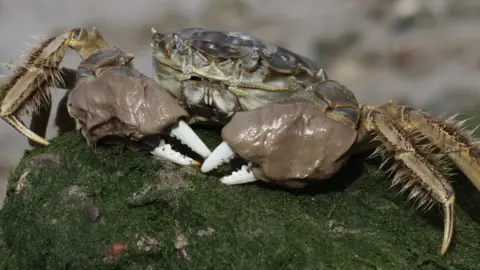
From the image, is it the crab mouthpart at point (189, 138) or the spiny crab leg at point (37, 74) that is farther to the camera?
the spiny crab leg at point (37, 74)

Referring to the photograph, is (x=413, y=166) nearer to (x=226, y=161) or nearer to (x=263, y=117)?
(x=263, y=117)

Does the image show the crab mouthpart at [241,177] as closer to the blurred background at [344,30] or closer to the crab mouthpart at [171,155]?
the crab mouthpart at [171,155]

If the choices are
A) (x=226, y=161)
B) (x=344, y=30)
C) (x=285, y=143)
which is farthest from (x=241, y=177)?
(x=344, y=30)

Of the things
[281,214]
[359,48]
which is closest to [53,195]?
[281,214]

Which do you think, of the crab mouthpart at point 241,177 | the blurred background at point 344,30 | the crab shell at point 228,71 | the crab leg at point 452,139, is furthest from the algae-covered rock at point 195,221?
the blurred background at point 344,30

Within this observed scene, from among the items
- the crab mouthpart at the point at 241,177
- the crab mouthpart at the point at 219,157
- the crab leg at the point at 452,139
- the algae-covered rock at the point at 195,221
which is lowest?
the algae-covered rock at the point at 195,221

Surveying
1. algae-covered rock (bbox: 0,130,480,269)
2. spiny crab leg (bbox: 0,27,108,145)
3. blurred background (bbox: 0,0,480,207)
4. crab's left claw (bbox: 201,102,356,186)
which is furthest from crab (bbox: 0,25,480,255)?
blurred background (bbox: 0,0,480,207)

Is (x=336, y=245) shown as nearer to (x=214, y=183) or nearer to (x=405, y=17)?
(x=214, y=183)
